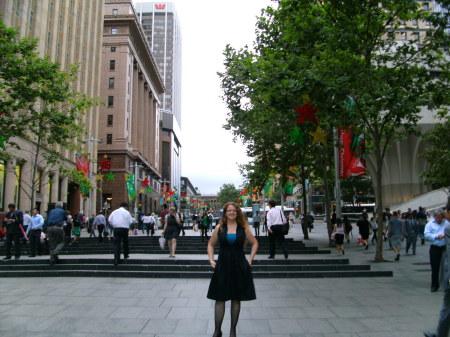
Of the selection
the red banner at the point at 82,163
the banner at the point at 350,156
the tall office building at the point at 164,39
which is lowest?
the banner at the point at 350,156

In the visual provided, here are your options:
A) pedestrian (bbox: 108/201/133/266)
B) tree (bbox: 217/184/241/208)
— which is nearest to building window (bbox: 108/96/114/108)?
pedestrian (bbox: 108/201/133/266)

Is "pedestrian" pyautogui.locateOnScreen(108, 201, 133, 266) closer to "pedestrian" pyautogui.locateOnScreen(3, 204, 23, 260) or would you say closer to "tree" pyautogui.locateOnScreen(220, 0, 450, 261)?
"pedestrian" pyautogui.locateOnScreen(3, 204, 23, 260)

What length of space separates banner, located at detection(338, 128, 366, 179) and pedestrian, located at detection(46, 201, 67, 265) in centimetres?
1127

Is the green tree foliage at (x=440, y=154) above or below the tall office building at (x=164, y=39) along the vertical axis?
below

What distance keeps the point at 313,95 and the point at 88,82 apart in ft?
133

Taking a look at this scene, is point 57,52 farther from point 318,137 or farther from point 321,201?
point 321,201

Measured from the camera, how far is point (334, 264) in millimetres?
11875

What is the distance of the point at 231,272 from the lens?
4965 millimetres

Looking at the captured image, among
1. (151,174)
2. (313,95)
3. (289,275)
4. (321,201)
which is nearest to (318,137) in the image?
(313,95)

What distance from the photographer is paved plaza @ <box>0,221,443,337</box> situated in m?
5.77

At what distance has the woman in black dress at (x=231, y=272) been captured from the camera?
489 cm

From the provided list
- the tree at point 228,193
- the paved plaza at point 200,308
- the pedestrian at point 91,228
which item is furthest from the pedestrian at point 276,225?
the tree at point 228,193

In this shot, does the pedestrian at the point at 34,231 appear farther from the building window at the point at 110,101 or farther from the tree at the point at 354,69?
the building window at the point at 110,101

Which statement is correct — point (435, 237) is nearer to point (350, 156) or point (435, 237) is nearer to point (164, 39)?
point (350, 156)
